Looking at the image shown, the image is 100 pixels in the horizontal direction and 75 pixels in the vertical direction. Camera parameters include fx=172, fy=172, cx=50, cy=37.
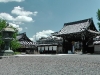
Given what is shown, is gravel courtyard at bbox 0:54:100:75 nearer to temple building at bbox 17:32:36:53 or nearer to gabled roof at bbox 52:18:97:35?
gabled roof at bbox 52:18:97:35

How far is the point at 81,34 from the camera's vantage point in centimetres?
3406

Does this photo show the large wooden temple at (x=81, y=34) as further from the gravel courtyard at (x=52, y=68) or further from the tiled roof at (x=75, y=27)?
the gravel courtyard at (x=52, y=68)

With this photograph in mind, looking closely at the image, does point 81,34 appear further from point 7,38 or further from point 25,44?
point 25,44

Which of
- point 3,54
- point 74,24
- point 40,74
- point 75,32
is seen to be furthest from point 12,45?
point 40,74

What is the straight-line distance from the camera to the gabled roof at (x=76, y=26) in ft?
115

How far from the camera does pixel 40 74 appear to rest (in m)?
6.71

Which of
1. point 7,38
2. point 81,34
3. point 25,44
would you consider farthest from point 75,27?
point 7,38

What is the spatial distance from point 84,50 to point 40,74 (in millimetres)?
29426

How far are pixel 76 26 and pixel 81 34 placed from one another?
3937mm

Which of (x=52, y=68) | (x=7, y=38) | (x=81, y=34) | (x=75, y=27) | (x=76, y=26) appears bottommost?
(x=52, y=68)

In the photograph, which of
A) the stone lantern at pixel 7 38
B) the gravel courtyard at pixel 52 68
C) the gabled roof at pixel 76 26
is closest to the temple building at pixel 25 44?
the gabled roof at pixel 76 26

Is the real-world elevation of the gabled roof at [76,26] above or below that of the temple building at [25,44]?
above

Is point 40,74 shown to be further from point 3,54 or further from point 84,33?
point 84,33

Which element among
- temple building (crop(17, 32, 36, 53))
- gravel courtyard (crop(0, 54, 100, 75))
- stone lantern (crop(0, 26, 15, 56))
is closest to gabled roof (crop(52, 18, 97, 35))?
temple building (crop(17, 32, 36, 53))
